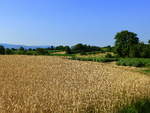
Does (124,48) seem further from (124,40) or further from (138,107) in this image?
(138,107)

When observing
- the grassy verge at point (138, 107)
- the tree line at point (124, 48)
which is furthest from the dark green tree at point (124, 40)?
the grassy verge at point (138, 107)

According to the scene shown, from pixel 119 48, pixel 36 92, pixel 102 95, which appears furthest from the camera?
pixel 119 48

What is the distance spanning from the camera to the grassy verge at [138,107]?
279 inches

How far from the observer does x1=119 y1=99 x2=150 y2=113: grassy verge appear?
279 inches

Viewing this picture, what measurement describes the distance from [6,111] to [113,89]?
170 inches

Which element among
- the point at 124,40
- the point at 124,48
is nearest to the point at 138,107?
the point at 124,48

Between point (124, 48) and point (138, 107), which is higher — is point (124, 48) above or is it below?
above

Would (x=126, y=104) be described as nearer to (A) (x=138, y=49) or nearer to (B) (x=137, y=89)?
(B) (x=137, y=89)

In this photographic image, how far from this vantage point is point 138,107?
297 inches

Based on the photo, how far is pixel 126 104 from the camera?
7.48m

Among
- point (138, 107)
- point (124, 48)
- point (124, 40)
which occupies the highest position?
point (124, 40)

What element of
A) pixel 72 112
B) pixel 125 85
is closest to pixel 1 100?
pixel 72 112

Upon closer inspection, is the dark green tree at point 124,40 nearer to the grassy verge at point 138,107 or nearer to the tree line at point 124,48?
the tree line at point 124,48

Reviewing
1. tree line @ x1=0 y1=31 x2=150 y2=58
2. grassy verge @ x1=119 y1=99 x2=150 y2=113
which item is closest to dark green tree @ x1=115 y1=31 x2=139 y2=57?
tree line @ x1=0 y1=31 x2=150 y2=58
